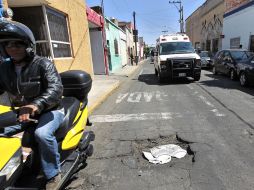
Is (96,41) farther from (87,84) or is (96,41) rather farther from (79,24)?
(87,84)

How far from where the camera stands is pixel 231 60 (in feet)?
46.5

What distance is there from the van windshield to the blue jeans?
12316 mm

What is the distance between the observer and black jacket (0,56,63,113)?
289 centimetres

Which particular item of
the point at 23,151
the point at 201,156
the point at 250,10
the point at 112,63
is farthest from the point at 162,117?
the point at 250,10

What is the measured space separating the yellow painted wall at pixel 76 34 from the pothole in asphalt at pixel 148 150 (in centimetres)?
577

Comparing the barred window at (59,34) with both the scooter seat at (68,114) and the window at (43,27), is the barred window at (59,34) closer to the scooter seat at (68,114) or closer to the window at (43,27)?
the window at (43,27)

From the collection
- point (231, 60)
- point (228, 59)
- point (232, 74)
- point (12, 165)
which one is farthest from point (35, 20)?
point (228, 59)

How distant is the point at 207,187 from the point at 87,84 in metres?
2.20

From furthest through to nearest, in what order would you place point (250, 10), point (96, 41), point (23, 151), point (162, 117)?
point (250, 10)
point (96, 41)
point (162, 117)
point (23, 151)

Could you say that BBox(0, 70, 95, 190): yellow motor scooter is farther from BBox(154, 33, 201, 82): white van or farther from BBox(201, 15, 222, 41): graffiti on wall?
BBox(201, 15, 222, 41): graffiti on wall

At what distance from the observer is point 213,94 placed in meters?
9.81

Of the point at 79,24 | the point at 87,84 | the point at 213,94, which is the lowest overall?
the point at 213,94

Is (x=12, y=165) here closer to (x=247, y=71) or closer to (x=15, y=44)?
(x=15, y=44)

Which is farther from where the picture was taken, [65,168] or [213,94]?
[213,94]
